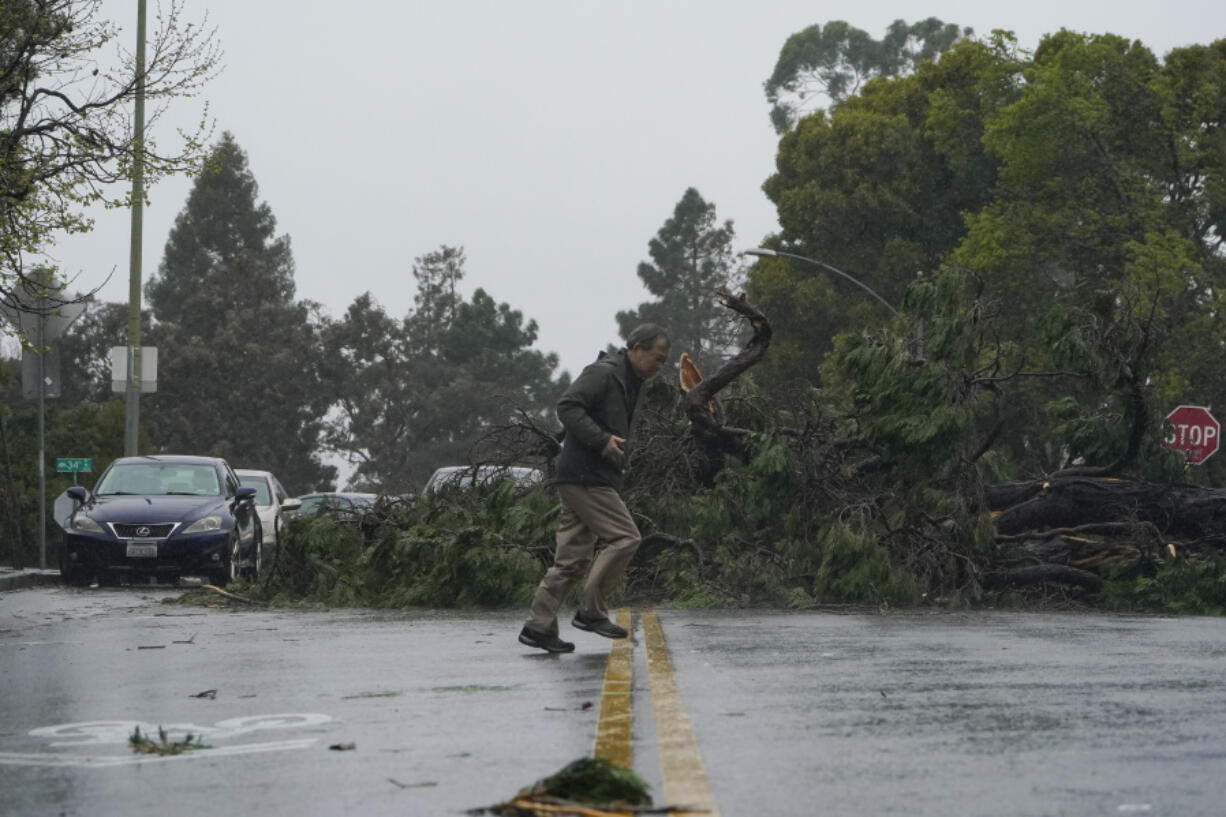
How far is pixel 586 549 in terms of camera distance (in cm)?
1091

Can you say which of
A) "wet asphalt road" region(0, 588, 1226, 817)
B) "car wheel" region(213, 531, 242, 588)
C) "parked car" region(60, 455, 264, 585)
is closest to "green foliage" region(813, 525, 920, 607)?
"wet asphalt road" region(0, 588, 1226, 817)

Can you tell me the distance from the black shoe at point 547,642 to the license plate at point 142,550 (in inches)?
450

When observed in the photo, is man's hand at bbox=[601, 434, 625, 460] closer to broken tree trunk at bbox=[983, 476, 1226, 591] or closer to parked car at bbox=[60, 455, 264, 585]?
broken tree trunk at bbox=[983, 476, 1226, 591]

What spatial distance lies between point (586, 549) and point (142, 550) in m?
11.4

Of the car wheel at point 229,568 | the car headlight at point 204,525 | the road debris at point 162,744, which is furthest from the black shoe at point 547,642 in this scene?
the car headlight at point 204,525

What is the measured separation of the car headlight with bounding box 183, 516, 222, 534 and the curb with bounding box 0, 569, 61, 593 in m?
A: 1.93

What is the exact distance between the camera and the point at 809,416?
17.0 metres

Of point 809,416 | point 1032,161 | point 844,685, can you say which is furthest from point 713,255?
point 844,685

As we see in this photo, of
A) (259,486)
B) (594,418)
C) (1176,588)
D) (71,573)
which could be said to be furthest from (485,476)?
(259,486)

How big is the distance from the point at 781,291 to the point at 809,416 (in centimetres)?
3575

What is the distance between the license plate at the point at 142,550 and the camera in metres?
21.1

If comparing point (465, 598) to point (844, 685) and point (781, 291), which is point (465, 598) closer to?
point (844, 685)

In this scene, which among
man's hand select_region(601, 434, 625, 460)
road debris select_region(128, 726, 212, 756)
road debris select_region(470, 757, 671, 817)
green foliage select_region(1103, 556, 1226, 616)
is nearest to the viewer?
road debris select_region(470, 757, 671, 817)

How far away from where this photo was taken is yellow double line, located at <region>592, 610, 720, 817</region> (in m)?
5.62
